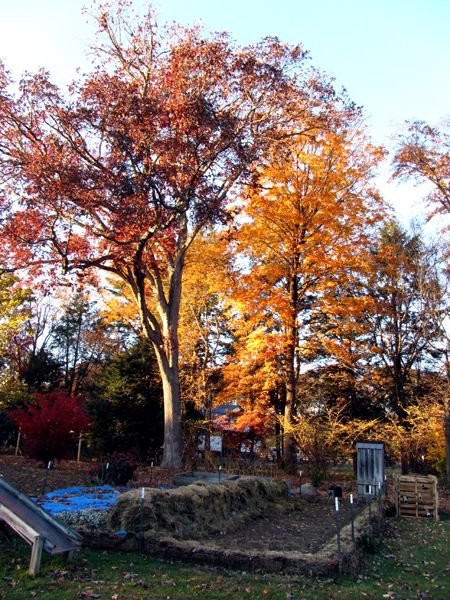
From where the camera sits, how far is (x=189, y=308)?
25.5 meters

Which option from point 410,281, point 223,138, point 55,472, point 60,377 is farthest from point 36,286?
point 60,377

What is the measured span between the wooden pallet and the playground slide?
893cm

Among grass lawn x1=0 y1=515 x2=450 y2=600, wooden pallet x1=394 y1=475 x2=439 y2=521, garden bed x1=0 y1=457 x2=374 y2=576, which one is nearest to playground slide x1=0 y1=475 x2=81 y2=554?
grass lawn x1=0 y1=515 x2=450 y2=600

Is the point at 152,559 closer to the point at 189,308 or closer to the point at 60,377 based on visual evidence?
the point at 189,308

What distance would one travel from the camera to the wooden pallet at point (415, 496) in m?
12.8

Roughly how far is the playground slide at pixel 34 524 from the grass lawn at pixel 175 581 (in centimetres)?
23

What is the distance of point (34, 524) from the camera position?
6.45 meters

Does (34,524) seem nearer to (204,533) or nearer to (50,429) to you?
(204,533)

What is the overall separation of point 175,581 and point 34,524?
72.9 inches

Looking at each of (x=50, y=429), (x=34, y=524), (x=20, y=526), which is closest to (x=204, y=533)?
(x=34, y=524)

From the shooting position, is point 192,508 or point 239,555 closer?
point 239,555

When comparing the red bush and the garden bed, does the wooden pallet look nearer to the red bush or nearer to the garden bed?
the garden bed

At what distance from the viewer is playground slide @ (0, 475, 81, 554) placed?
603 cm

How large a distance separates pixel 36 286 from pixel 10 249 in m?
1.70
